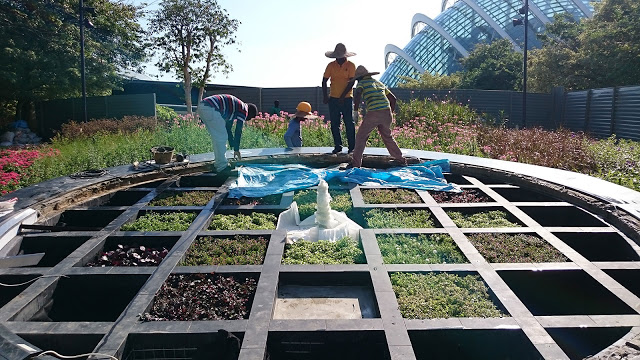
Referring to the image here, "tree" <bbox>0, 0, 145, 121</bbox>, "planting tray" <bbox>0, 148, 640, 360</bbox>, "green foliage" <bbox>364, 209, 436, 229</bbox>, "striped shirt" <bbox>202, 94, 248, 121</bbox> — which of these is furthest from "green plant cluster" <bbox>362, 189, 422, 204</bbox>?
"tree" <bbox>0, 0, 145, 121</bbox>

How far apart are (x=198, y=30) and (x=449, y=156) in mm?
14791

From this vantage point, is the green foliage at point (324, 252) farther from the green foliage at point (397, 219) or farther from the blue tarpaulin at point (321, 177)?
the blue tarpaulin at point (321, 177)

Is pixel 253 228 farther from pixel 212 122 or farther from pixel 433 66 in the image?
pixel 433 66

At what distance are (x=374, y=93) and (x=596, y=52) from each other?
16243mm

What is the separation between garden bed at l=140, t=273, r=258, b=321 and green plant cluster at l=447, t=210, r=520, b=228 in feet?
7.83

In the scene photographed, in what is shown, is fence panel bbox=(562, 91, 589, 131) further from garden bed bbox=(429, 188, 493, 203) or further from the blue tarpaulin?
garden bed bbox=(429, 188, 493, 203)

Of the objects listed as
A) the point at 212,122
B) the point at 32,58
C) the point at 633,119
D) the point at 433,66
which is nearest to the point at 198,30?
the point at 32,58

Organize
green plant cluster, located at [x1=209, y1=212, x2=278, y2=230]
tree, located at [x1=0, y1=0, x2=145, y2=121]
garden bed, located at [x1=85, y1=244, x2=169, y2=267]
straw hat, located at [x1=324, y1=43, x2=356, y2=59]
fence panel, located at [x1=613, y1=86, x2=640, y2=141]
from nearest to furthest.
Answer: garden bed, located at [x1=85, y1=244, x2=169, y2=267], green plant cluster, located at [x1=209, y1=212, x2=278, y2=230], straw hat, located at [x1=324, y1=43, x2=356, y2=59], fence panel, located at [x1=613, y1=86, x2=640, y2=141], tree, located at [x1=0, y1=0, x2=145, y2=121]

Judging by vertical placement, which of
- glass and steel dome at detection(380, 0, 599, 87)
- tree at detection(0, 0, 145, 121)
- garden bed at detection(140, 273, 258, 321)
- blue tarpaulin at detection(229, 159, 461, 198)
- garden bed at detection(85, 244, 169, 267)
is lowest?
garden bed at detection(140, 273, 258, 321)

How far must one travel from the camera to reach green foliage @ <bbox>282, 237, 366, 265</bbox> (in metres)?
3.68

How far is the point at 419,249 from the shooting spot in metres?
3.85

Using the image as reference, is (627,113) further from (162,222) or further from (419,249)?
(162,222)

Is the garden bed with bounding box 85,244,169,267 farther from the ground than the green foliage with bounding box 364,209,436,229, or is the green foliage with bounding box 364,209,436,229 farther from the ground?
the green foliage with bounding box 364,209,436,229

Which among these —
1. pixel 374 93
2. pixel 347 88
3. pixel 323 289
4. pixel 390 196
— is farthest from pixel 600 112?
pixel 323 289
